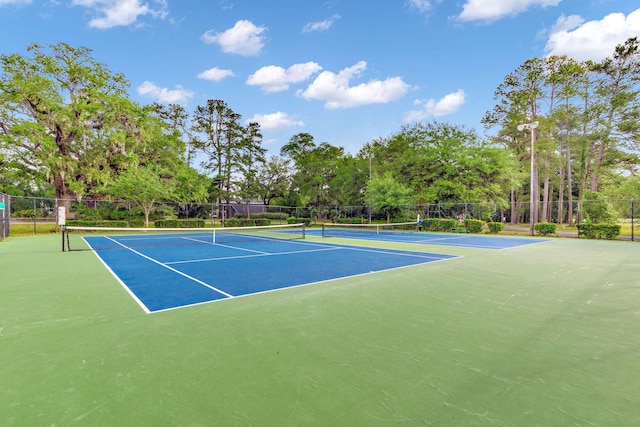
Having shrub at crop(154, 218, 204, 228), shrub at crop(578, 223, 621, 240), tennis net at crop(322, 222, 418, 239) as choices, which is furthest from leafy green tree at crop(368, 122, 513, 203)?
shrub at crop(154, 218, 204, 228)

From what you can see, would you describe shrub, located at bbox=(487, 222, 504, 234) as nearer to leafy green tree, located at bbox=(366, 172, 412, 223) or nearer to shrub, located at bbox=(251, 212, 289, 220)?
leafy green tree, located at bbox=(366, 172, 412, 223)

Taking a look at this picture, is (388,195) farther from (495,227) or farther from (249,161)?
(249,161)

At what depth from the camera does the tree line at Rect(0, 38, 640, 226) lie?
2348cm

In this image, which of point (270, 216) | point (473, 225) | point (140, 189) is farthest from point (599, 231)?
point (140, 189)

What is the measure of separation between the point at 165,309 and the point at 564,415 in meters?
4.58

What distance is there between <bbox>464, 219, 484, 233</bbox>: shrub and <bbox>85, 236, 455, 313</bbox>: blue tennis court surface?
46.7ft

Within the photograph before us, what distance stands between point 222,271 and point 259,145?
36589 millimetres

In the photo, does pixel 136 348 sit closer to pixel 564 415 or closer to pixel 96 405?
pixel 96 405

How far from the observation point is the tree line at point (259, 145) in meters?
23.5

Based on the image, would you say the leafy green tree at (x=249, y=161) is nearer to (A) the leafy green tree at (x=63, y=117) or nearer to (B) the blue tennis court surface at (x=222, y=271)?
(A) the leafy green tree at (x=63, y=117)

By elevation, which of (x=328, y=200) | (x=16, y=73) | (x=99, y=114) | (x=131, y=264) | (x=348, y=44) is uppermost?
(x=348, y=44)

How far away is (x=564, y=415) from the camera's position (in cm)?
201

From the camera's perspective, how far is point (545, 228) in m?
19.9

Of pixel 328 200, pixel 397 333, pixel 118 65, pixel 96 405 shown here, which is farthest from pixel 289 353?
pixel 328 200
